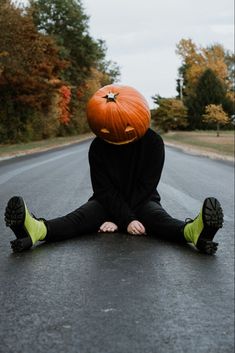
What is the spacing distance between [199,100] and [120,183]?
52.6 metres

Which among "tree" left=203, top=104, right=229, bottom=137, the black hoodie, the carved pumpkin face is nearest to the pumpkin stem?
the carved pumpkin face

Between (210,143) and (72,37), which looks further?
(72,37)

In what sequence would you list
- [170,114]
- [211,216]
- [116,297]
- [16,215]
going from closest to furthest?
[116,297] < [211,216] < [16,215] < [170,114]

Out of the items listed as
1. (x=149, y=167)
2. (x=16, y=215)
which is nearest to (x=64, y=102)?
(x=149, y=167)

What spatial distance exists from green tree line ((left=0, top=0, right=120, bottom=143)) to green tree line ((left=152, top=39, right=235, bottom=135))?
28.3 feet

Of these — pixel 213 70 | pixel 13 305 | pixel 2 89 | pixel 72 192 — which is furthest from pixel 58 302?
pixel 213 70

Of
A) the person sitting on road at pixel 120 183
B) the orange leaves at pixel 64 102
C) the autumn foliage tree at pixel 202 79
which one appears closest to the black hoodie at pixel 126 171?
the person sitting on road at pixel 120 183

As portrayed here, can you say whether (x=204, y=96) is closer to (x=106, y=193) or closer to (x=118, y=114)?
(x=106, y=193)

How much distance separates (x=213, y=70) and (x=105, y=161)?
188ft

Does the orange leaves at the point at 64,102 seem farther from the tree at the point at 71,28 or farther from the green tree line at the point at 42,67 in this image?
the tree at the point at 71,28

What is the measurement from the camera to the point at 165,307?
257 cm

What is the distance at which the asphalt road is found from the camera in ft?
7.09

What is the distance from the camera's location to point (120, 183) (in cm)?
423

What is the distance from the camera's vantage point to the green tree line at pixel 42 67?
29922mm
